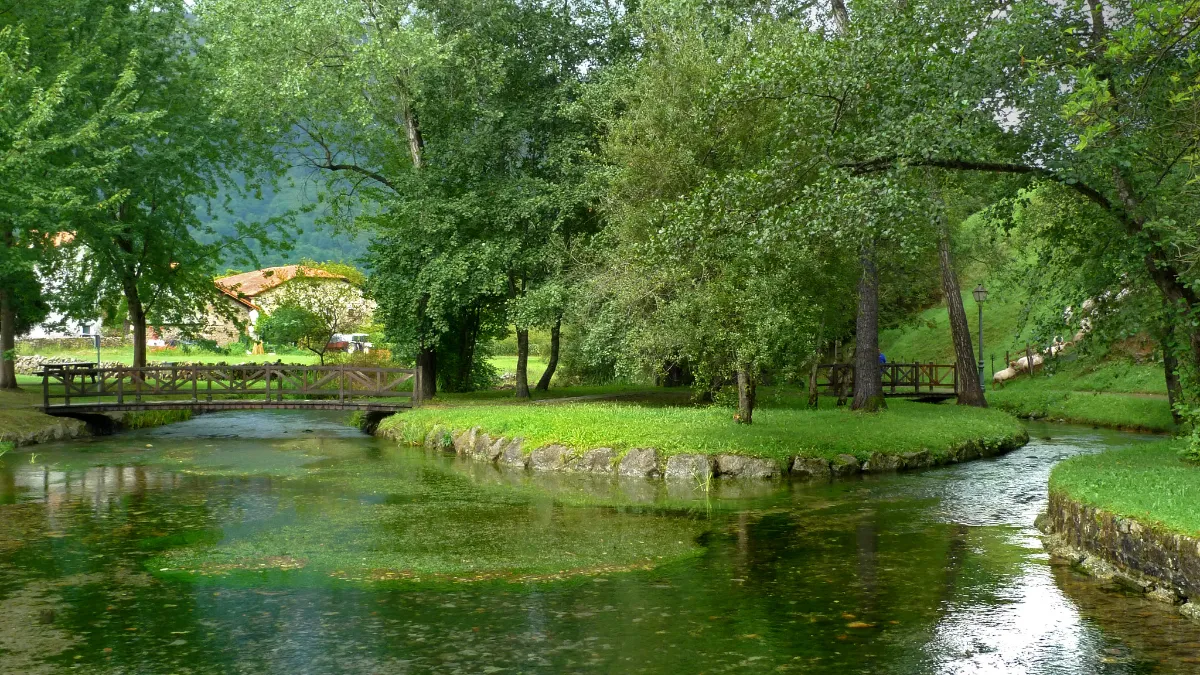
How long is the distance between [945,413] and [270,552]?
2023cm

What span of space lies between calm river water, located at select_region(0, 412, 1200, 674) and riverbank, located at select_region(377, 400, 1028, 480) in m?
1.16

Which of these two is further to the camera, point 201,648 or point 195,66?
point 195,66

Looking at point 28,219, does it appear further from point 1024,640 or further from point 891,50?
point 1024,640

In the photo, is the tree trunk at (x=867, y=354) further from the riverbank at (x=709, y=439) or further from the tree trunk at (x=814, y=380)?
the tree trunk at (x=814, y=380)

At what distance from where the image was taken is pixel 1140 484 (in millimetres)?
12625

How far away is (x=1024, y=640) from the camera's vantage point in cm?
915

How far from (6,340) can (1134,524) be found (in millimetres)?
35993

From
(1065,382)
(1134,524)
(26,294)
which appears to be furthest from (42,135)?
(1065,382)

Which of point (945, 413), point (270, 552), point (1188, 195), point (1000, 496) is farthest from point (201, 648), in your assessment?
point (945, 413)

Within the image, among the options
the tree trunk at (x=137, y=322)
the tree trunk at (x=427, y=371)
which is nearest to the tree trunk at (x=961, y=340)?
the tree trunk at (x=427, y=371)

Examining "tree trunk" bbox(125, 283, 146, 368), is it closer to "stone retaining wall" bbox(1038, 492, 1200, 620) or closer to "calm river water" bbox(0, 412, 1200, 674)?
"calm river water" bbox(0, 412, 1200, 674)

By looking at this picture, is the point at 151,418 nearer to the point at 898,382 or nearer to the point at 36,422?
the point at 36,422

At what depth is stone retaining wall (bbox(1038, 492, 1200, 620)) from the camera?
10.1m

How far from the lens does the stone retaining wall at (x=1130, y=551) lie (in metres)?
10.1
